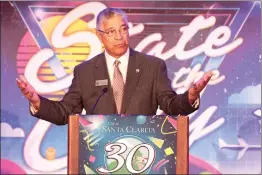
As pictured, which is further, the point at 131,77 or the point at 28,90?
the point at 131,77

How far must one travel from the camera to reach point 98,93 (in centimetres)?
287

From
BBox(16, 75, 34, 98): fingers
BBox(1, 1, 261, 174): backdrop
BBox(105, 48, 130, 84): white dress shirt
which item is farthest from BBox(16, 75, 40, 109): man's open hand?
BBox(1, 1, 261, 174): backdrop

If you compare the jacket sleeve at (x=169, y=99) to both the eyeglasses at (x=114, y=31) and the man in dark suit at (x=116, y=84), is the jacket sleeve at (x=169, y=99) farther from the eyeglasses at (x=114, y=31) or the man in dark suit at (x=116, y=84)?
the eyeglasses at (x=114, y=31)

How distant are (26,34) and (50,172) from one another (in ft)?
4.40

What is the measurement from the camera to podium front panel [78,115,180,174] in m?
2.27

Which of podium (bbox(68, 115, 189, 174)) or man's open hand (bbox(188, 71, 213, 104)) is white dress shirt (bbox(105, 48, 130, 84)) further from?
podium (bbox(68, 115, 189, 174))

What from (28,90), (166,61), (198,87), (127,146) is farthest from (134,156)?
(166,61)

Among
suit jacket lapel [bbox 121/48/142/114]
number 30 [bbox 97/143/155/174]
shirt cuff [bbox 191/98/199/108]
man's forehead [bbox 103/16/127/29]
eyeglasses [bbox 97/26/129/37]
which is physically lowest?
number 30 [bbox 97/143/155/174]

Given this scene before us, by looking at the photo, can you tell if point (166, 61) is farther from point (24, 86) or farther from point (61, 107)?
point (24, 86)

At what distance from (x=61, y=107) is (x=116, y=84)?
0.30 m

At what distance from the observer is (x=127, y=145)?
2293mm

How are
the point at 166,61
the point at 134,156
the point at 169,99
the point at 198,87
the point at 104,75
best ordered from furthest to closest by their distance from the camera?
the point at 166,61 < the point at 104,75 < the point at 169,99 < the point at 198,87 < the point at 134,156

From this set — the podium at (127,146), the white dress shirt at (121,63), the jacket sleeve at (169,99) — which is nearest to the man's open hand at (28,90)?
the podium at (127,146)

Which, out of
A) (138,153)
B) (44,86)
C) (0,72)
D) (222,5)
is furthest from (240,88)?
(138,153)
